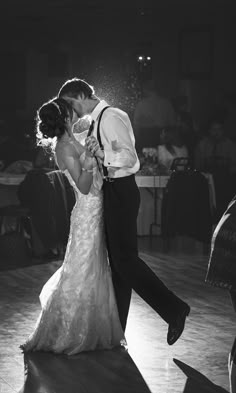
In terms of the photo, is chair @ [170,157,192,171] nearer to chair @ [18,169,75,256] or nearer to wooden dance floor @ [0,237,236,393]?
chair @ [18,169,75,256]

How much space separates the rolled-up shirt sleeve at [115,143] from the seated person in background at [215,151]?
241 inches

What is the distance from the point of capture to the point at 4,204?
953 cm

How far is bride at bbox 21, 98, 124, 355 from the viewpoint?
4.79 meters

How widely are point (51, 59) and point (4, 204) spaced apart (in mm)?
6584

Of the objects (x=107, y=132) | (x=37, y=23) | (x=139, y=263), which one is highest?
(x=37, y=23)

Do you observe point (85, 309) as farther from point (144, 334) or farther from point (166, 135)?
point (166, 135)

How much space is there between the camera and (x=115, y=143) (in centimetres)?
482

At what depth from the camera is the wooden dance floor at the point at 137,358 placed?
422 cm

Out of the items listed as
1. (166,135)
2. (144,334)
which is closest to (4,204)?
(166,135)

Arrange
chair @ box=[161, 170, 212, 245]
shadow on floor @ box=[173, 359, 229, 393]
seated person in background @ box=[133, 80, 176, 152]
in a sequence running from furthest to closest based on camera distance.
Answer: seated person in background @ box=[133, 80, 176, 152] < chair @ box=[161, 170, 212, 245] < shadow on floor @ box=[173, 359, 229, 393]

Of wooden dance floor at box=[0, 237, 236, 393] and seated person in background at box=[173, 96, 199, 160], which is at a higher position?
seated person in background at box=[173, 96, 199, 160]

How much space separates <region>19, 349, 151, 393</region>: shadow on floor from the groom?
330 mm

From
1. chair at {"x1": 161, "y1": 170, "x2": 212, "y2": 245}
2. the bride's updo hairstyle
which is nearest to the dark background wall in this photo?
chair at {"x1": 161, "y1": 170, "x2": 212, "y2": 245}

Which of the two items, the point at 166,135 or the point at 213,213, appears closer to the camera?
the point at 213,213
